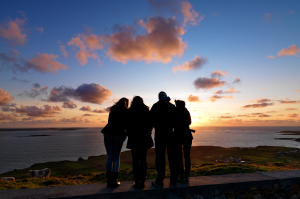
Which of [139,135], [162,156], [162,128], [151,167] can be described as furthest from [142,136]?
[151,167]

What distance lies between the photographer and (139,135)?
4.57 m

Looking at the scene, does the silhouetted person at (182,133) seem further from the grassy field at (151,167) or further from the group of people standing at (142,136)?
the grassy field at (151,167)

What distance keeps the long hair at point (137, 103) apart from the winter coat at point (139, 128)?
5 cm

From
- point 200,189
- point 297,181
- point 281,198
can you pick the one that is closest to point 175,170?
point 200,189

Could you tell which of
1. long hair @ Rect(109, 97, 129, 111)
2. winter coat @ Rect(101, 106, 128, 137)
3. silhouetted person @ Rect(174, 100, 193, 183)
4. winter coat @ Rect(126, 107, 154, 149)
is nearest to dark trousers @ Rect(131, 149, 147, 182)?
winter coat @ Rect(126, 107, 154, 149)

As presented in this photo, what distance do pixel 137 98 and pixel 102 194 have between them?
2385 mm

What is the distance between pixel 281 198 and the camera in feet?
17.3

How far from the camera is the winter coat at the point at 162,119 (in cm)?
476

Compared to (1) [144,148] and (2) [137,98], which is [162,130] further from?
(2) [137,98]

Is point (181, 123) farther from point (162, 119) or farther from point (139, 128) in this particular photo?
point (139, 128)

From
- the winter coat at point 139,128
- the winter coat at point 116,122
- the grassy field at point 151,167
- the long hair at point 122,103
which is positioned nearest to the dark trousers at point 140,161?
the winter coat at point 139,128

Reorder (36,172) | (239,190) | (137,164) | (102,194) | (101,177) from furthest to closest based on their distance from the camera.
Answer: (36,172) → (101,177) → (239,190) → (137,164) → (102,194)

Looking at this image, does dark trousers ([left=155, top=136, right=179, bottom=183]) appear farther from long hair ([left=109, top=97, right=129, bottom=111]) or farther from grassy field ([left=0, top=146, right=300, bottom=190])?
grassy field ([left=0, top=146, right=300, bottom=190])

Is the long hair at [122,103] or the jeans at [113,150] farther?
the long hair at [122,103]
